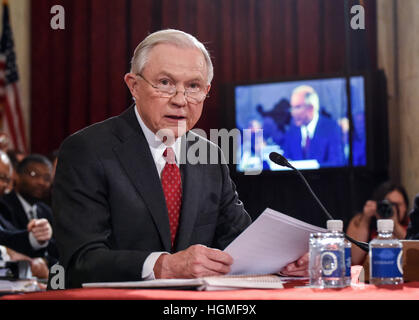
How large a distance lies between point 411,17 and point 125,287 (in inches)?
156

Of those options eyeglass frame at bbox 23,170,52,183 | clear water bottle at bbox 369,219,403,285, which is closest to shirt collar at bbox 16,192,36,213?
eyeglass frame at bbox 23,170,52,183

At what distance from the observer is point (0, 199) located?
3643 mm

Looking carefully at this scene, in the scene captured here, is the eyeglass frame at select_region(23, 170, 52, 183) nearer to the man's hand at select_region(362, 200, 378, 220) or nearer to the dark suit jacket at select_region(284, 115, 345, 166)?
the dark suit jacket at select_region(284, 115, 345, 166)

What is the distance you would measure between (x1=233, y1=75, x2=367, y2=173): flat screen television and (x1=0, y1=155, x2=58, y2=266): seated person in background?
1.44 meters

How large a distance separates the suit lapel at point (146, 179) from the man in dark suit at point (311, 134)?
306cm

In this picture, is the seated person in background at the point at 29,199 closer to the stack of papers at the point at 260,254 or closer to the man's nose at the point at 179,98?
the man's nose at the point at 179,98

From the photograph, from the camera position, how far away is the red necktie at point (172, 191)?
1.65m

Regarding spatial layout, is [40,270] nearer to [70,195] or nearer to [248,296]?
[70,195]

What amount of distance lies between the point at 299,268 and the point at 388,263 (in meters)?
0.27

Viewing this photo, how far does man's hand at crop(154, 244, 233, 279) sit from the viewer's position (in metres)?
1.26

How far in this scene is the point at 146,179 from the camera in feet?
5.24

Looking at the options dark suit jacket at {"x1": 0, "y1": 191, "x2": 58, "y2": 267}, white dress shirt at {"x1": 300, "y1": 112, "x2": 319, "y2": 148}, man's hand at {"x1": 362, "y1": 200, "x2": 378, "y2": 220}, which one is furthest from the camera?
white dress shirt at {"x1": 300, "y1": 112, "x2": 319, "y2": 148}

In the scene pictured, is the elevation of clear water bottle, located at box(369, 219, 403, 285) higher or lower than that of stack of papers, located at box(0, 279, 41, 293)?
higher
